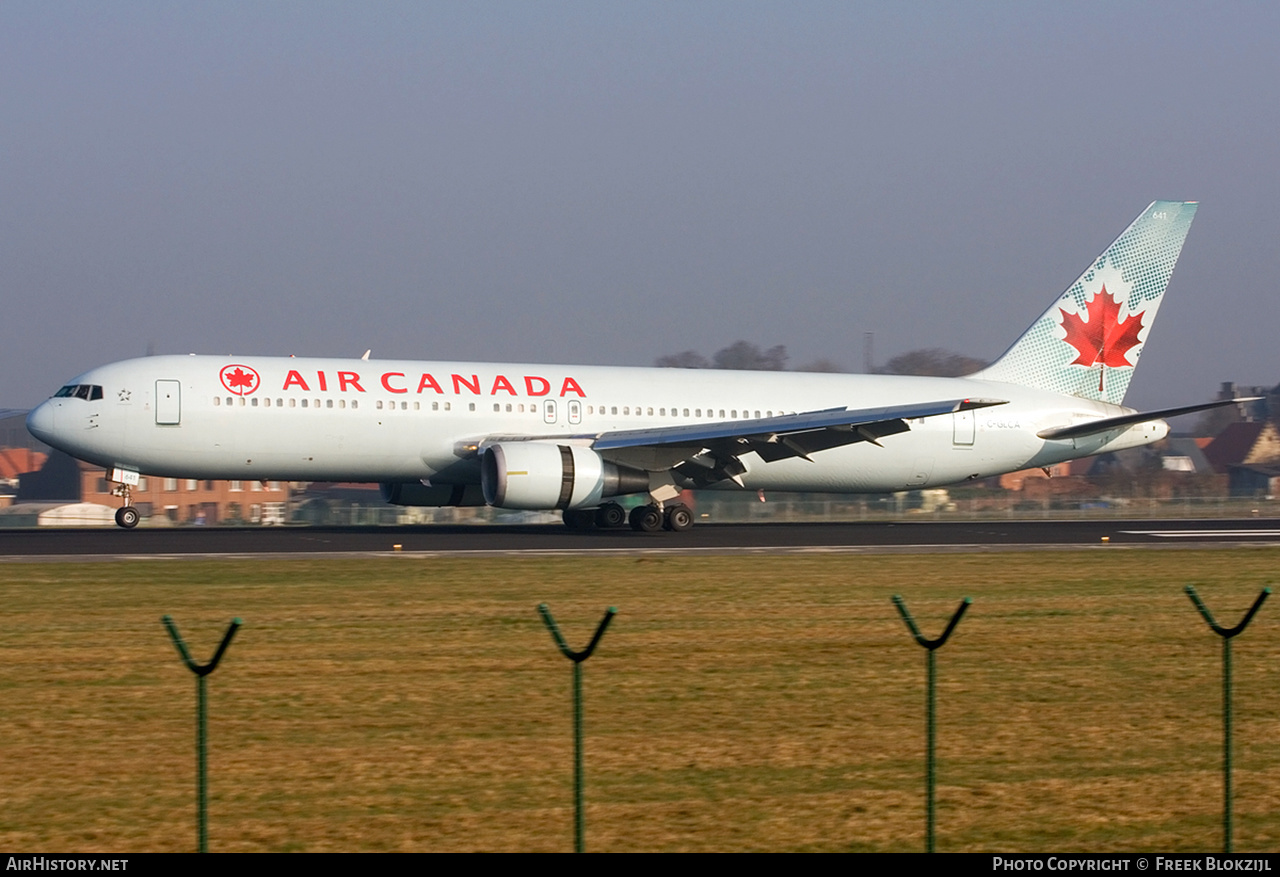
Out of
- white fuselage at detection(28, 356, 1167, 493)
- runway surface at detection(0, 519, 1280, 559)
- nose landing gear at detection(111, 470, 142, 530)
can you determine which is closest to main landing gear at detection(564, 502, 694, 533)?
runway surface at detection(0, 519, 1280, 559)

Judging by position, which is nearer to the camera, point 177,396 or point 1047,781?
point 1047,781

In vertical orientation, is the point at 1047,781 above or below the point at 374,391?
below

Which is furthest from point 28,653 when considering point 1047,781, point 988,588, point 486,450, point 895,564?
point 486,450

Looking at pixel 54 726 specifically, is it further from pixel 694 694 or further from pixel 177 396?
pixel 177 396

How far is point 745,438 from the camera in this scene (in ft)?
98.6

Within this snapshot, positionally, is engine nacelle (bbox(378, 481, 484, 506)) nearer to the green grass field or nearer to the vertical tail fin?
the green grass field

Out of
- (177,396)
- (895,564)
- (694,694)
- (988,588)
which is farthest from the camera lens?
(177,396)

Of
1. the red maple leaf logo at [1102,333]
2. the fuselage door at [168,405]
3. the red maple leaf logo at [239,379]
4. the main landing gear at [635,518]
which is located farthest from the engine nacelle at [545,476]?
the red maple leaf logo at [1102,333]

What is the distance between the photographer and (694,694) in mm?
11625

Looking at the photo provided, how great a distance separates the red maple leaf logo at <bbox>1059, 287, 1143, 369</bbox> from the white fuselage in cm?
370

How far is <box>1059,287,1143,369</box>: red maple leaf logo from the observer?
1462 inches

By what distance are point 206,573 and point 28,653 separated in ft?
23.6

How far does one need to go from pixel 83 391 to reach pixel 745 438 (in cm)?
1410

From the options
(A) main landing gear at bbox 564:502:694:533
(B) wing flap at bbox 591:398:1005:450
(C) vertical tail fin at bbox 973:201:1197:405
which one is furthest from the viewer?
(C) vertical tail fin at bbox 973:201:1197:405
